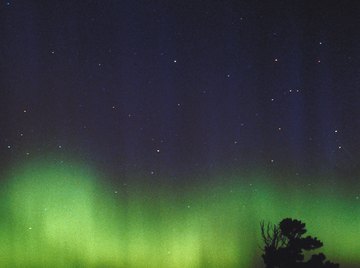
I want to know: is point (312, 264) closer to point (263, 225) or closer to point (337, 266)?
point (337, 266)

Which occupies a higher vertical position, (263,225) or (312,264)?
(263,225)

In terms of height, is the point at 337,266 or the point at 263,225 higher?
the point at 263,225

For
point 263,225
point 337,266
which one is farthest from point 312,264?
point 263,225

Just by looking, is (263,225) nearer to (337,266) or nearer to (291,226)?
(291,226)

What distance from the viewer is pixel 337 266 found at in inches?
621

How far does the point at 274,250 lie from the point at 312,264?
1132 millimetres

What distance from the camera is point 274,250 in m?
16.0

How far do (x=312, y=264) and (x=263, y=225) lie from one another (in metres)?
1.76

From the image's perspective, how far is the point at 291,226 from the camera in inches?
645

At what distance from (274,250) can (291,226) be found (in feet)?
2.97

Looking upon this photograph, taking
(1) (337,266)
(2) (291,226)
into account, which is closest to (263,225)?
(2) (291,226)

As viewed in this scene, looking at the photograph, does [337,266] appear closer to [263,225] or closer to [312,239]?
[312,239]

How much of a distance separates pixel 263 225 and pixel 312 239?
1.44 meters

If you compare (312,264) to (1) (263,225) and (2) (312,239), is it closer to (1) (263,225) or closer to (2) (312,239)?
(2) (312,239)
